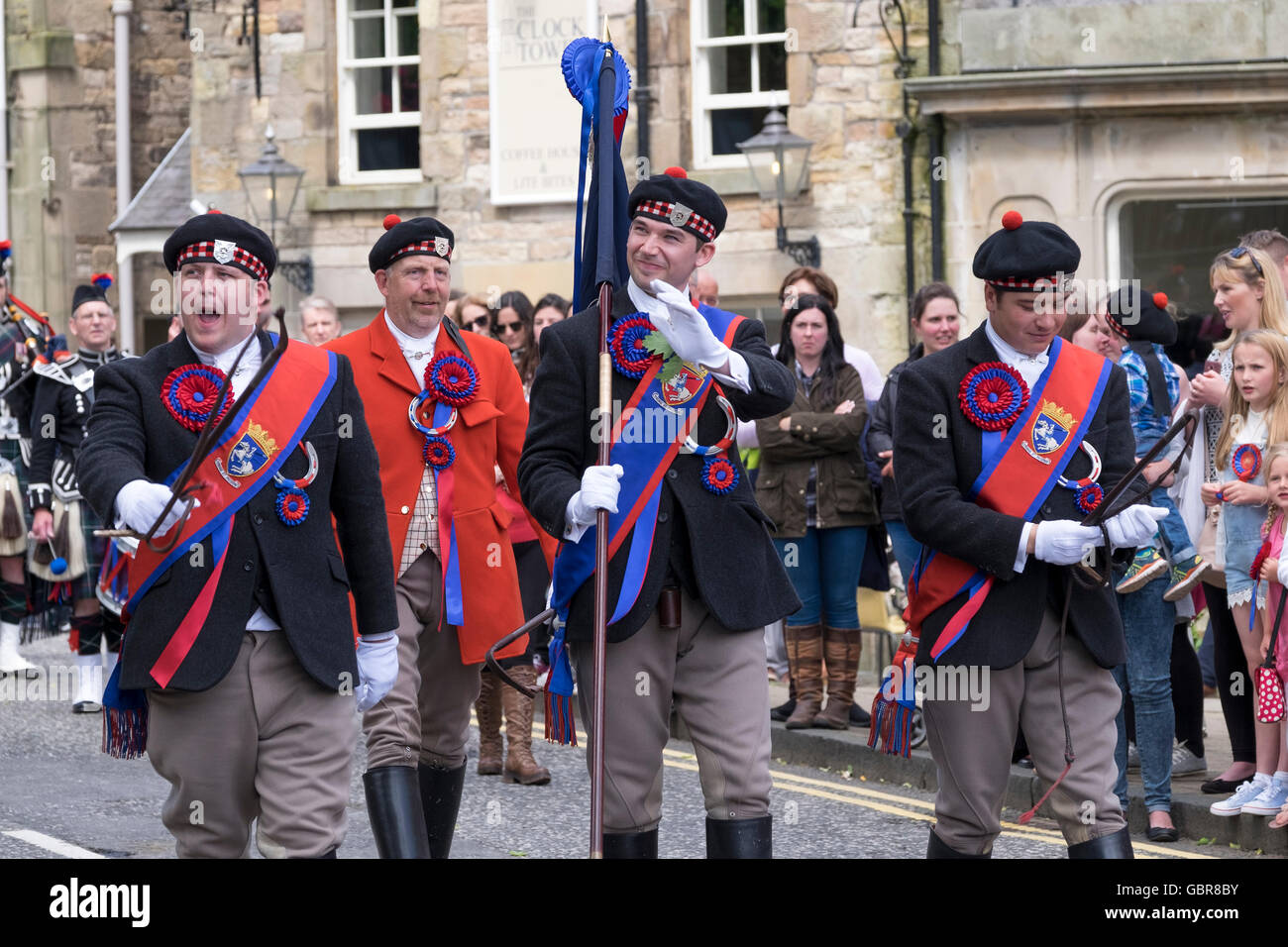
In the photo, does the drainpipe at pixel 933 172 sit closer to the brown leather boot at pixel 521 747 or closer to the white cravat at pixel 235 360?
→ the brown leather boot at pixel 521 747

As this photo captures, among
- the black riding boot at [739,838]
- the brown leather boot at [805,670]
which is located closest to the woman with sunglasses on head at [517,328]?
the brown leather boot at [805,670]

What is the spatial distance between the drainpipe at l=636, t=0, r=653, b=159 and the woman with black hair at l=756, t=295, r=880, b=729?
23.5ft

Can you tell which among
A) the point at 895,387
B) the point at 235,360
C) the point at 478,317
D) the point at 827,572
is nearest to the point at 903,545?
the point at 827,572

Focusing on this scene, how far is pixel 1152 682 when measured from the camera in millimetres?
7699

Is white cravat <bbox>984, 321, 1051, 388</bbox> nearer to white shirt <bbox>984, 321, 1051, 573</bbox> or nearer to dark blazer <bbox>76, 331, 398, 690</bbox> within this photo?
white shirt <bbox>984, 321, 1051, 573</bbox>

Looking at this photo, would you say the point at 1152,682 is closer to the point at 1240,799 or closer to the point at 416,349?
the point at 1240,799

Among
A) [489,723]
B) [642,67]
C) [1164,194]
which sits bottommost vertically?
[489,723]

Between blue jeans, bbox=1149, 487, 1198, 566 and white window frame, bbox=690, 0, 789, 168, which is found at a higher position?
white window frame, bbox=690, 0, 789, 168

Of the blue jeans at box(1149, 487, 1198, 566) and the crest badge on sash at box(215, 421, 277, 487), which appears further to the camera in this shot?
the blue jeans at box(1149, 487, 1198, 566)

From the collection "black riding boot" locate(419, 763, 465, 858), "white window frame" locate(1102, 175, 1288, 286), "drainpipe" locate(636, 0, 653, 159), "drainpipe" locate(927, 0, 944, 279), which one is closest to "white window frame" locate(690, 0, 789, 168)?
"drainpipe" locate(636, 0, 653, 159)

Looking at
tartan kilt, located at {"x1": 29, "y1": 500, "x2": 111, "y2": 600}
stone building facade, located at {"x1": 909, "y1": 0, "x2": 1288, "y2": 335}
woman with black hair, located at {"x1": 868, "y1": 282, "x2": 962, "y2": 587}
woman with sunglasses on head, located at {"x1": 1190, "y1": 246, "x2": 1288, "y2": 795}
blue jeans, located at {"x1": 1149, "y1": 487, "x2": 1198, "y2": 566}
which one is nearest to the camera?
woman with sunglasses on head, located at {"x1": 1190, "y1": 246, "x2": 1288, "y2": 795}

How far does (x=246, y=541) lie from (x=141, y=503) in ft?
1.13

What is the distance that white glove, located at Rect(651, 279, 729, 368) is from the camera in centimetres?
525
